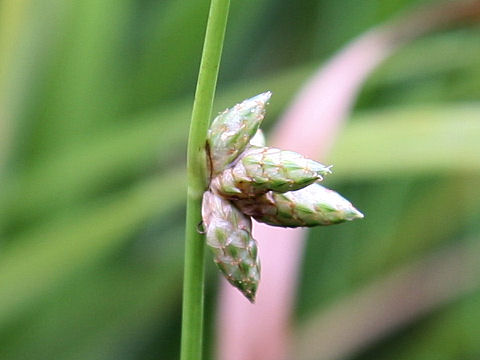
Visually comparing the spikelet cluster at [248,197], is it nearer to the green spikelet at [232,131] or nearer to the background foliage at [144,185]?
the green spikelet at [232,131]

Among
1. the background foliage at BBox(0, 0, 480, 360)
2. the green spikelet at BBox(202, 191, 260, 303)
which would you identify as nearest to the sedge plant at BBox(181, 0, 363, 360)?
the green spikelet at BBox(202, 191, 260, 303)

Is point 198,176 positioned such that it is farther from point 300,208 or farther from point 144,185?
point 144,185

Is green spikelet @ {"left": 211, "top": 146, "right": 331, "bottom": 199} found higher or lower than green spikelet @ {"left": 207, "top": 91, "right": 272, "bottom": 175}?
lower

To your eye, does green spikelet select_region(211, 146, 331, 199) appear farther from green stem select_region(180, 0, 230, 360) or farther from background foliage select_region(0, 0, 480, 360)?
background foliage select_region(0, 0, 480, 360)

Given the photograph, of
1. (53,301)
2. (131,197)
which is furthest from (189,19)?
(53,301)

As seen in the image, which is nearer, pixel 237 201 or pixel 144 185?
pixel 237 201

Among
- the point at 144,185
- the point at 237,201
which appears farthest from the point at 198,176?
the point at 144,185

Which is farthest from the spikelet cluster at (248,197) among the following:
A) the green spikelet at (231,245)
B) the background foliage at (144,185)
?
the background foliage at (144,185)
